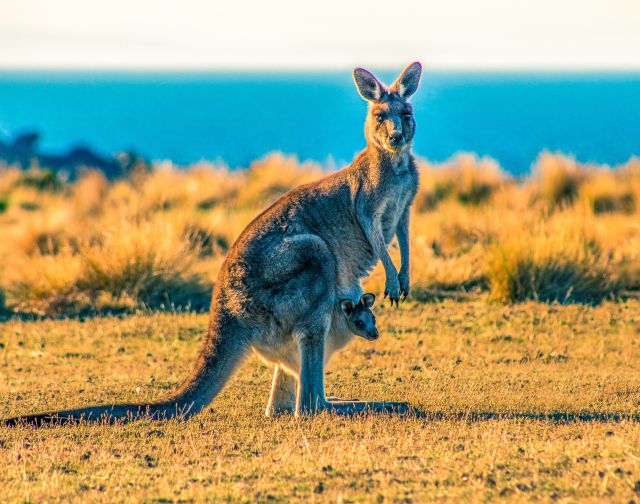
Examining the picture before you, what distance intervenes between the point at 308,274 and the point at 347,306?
1.41ft

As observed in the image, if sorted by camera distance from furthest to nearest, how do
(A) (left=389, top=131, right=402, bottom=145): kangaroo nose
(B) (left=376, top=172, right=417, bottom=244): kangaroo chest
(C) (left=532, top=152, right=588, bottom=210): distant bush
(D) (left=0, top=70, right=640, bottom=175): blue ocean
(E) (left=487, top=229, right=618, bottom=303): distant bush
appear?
1. (D) (left=0, top=70, right=640, bottom=175): blue ocean
2. (C) (left=532, top=152, right=588, bottom=210): distant bush
3. (E) (left=487, top=229, right=618, bottom=303): distant bush
4. (B) (left=376, top=172, right=417, bottom=244): kangaroo chest
5. (A) (left=389, top=131, right=402, bottom=145): kangaroo nose

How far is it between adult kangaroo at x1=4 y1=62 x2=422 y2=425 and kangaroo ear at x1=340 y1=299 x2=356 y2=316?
0.14 feet

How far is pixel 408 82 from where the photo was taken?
7730mm

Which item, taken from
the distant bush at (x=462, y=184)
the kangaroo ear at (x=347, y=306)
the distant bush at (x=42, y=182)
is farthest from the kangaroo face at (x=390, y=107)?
the distant bush at (x=42, y=182)

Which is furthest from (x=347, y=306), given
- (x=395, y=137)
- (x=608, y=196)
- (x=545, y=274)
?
(x=608, y=196)

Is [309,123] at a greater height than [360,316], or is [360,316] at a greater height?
[309,123]

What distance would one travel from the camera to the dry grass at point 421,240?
39.9 feet

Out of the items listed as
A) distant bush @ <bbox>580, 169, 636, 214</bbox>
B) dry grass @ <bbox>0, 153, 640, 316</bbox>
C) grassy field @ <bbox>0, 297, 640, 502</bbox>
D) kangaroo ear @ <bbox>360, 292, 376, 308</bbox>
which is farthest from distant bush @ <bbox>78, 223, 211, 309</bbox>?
distant bush @ <bbox>580, 169, 636, 214</bbox>

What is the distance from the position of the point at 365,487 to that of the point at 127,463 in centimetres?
152

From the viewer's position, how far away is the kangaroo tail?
6758 mm

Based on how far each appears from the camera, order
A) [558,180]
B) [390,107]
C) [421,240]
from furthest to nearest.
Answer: [558,180], [421,240], [390,107]

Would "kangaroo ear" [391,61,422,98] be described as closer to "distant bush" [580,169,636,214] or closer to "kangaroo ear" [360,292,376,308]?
"kangaroo ear" [360,292,376,308]

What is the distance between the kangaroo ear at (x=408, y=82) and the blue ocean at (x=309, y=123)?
45.2 m

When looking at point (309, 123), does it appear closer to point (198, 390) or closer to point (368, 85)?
point (368, 85)
